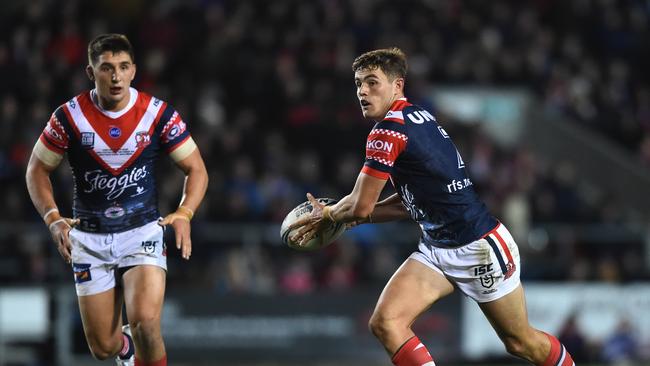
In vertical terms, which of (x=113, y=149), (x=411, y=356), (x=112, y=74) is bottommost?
(x=411, y=356)

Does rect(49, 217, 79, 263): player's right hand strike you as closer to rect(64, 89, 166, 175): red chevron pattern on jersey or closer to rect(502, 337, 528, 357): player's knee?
rect(64, 89, 166, 175): red chevron pattern on jersey

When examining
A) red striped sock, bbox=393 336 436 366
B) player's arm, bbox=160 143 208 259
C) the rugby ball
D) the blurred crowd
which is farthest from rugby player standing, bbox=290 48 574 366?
the blurred crowd

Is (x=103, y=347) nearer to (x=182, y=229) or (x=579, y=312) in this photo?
(x=182, y=229)


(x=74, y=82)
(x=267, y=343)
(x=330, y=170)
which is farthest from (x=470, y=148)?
(x=74, y=82)

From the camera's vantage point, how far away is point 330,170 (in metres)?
16.2

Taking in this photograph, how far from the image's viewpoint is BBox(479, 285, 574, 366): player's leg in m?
7.01

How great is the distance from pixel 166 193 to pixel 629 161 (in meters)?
9.71

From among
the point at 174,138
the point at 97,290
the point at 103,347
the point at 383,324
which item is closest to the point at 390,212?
the point at 383,324

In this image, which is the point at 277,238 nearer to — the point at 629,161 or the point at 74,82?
the point at 74,82

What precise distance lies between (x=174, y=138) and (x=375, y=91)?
1.45 metres

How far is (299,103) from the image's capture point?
670 inches

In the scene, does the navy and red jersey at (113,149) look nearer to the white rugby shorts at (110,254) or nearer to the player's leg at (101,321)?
the white rugby shorts at (110,254)

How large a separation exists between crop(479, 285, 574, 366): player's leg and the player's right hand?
2729 mm

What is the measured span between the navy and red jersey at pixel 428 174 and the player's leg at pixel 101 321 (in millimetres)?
2067
